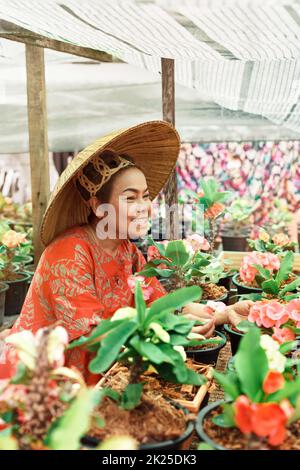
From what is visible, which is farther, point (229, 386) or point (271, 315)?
point (271, 315)

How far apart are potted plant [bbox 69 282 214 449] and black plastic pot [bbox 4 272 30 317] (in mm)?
2185

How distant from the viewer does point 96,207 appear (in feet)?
5.88

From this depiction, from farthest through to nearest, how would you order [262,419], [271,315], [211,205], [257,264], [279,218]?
[279,218], [211,205], [257,264], [271,315], [262,419]

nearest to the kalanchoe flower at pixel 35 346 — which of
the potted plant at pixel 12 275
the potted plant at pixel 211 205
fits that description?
the potted plant at pixel 211 205

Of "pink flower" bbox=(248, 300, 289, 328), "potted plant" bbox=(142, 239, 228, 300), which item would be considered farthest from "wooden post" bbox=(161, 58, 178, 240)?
"pink flower" bbox=(248, 300, 289, 328)

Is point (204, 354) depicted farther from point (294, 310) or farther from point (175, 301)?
point (175, 301)

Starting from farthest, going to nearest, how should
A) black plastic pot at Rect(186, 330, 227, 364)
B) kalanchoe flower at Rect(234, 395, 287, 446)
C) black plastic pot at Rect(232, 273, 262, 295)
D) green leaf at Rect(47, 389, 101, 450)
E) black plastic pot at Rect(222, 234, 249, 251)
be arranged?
black plastic pot at Rect(222, 234, 249, 251), black plastic pot at Rect(232, 273, 262, 295), black plastic pot at Rect(186, 330, 227, 364), kalanchoe flower at Rect(234, 395, 287, 446), green leaf at Rect(47, 389, 101, 450)

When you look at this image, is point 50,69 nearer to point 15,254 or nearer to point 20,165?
point 15,254

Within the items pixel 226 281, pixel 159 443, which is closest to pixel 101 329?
pixel 159 443

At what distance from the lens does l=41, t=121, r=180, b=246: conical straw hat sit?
5.48 feet

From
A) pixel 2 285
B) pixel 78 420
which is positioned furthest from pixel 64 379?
pixel 2 285

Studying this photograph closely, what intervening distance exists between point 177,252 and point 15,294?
1612 mm

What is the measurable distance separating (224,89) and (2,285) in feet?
5.13

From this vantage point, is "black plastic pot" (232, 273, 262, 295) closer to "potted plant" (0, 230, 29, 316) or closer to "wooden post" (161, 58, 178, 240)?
"wooden post" (161, 58, 178, 240)
